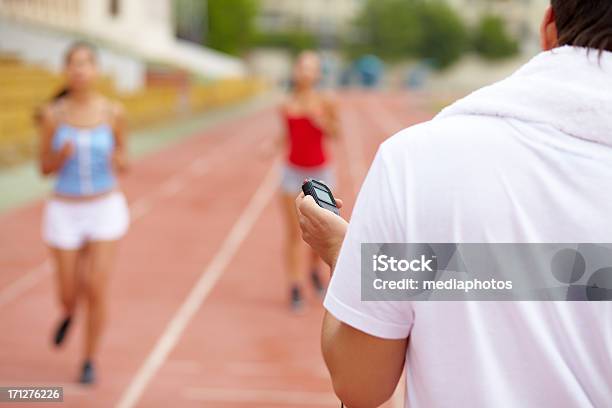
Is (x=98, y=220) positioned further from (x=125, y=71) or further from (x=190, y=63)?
(x=190, y=63)

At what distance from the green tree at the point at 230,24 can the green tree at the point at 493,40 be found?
865 inches

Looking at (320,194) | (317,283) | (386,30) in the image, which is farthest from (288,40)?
(320,194)

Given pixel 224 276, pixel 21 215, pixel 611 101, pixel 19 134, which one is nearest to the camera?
pixel 611 101

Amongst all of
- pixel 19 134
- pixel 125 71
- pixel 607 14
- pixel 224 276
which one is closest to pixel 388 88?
pixel 125 71

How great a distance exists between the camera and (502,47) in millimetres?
86000

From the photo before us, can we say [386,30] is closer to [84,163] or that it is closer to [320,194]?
[84,163]

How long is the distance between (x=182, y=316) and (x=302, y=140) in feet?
5.09

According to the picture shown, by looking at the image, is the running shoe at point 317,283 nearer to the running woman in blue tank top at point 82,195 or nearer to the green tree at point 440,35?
the running woman in blue tank top at point 82,195

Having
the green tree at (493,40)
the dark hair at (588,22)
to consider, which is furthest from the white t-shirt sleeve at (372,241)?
the green tree at (493,40)

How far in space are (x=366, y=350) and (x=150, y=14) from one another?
47.4 m

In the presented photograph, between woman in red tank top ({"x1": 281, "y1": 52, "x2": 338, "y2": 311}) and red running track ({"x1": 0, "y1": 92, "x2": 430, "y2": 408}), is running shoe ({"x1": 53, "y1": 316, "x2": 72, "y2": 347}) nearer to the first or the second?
red running track ({"x1": 0, "y1": 92, "x2": 430, "y2": 408})

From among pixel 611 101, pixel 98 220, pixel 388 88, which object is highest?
pixel 611 101

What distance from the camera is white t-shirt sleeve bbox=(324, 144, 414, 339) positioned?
52.1 inches

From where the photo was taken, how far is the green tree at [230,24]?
73688 mm
